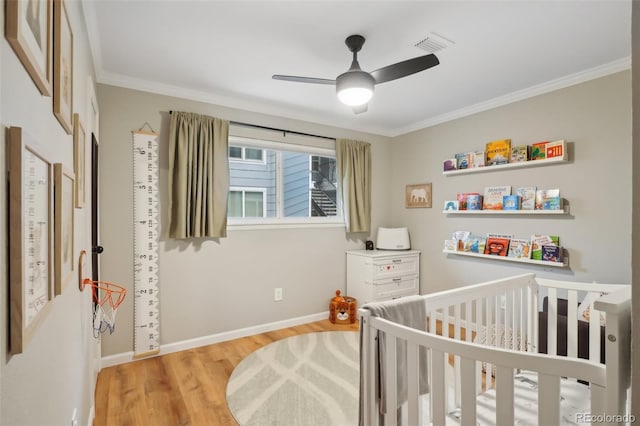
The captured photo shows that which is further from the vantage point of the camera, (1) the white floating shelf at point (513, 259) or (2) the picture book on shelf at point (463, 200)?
(2) the picture book on shelf at point (463, 200)

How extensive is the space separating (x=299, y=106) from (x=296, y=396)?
2.67 metres

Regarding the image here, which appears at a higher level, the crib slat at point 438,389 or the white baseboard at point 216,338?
the crib slat at point 438,389

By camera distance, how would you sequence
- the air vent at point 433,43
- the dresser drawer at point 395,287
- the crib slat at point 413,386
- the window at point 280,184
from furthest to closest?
the dresser drawer at point 395,287, the window at point 280,184, the air vent at point 433,43, the crib slat at point 413,386

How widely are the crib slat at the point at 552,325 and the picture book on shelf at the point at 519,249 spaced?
1.08 metres

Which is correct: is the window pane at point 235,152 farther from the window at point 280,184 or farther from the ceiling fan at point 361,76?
the ceiling fan at point 361,76

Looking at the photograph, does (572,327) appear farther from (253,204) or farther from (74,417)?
(253,204)

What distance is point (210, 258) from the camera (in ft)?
10.2

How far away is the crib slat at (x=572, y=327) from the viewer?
6.02 ft

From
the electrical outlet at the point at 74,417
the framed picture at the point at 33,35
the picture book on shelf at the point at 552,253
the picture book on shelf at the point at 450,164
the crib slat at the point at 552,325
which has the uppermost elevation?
the picture book on shelf at the point at 450,164

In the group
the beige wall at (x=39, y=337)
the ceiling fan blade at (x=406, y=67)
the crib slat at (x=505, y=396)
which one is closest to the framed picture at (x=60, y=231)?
the beige wall at (x=39, y=337)

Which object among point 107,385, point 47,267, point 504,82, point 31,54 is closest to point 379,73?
point 504,82

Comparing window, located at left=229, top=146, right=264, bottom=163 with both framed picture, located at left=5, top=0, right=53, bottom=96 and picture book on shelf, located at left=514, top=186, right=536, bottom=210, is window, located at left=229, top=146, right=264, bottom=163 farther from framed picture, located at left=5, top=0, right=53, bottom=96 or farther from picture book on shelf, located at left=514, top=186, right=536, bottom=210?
picture book on shelf, located at left=514, top=186, right=536, bottom=210

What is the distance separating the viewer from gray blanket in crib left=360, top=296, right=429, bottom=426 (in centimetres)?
129

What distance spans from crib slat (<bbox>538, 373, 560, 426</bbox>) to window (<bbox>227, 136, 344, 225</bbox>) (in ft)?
9.34
